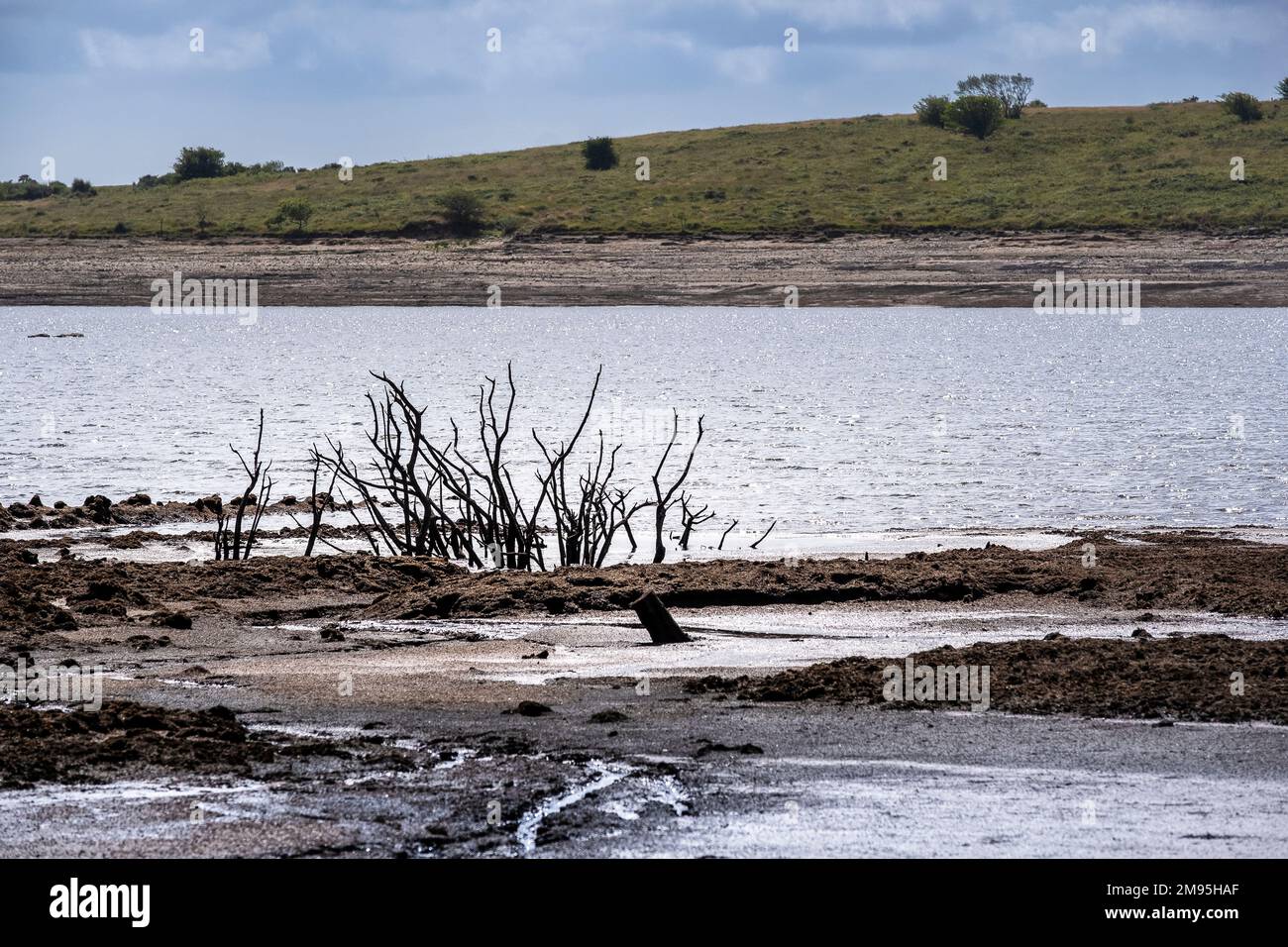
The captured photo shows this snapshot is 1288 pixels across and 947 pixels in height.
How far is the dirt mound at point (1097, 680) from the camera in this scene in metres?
8.00

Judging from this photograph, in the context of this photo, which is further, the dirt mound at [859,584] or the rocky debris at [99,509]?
the rocky debris at [99,509]

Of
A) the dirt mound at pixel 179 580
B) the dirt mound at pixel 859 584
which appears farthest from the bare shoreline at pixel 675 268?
the dirt mound at pixel 179 580

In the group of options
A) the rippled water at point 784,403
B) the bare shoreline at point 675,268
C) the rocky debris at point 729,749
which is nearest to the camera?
the rocky debris at point 729,749

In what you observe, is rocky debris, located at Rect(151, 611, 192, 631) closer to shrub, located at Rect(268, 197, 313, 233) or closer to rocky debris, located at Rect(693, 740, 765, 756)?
rocky debris, located at Rect(693, 740, 765, 756)

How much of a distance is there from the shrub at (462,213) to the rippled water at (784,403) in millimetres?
4737

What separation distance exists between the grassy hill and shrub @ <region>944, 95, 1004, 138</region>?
0.90 meters

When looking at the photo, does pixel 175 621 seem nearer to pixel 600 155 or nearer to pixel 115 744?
pixel 115 744

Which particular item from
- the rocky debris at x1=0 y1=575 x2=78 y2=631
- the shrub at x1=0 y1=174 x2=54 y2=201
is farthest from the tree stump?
the shrub at x1=0 y1=174 x2=54 y2=201

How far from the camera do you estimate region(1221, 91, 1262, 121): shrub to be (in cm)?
8931

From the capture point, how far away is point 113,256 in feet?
228

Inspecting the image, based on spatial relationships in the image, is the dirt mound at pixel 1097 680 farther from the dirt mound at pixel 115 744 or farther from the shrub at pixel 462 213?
the shrub at pixel 462 213

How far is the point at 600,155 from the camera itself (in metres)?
92.6

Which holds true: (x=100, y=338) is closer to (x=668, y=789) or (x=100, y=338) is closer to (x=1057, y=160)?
(x=1057, y=160)

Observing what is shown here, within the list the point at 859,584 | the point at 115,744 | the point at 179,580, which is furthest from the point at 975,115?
the point at 115,744
